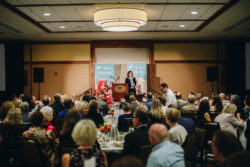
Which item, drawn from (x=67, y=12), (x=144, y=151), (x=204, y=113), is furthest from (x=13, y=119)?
(x=67, y=12)

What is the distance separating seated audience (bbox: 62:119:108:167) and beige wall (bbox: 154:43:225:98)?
36.8ft

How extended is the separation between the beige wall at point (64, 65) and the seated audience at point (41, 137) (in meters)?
9.65

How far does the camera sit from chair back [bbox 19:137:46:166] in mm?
3732

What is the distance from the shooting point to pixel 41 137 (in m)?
3.96

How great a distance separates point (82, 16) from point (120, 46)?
4.75 metres

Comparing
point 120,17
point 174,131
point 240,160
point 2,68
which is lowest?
point 174,131

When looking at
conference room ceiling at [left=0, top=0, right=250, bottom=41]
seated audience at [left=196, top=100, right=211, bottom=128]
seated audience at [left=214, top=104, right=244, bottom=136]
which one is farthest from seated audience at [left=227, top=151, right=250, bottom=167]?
conference room ceiling at [left=0, top=0, right=250, bottom=41]

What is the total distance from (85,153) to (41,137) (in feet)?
5.48

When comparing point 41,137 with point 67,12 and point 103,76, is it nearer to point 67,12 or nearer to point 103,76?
point 67,12

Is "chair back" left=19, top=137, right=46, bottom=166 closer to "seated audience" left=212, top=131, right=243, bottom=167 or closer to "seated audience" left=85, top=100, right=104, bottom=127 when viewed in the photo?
"seated audience" left=85, top=100, right=104, bottom=127

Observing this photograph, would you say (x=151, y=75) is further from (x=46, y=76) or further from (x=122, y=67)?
(x=46, y=76)

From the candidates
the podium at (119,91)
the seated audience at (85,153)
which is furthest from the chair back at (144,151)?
the podium at (119,91)

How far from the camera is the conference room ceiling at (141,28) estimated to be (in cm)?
759

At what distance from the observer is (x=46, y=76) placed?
1388cm
